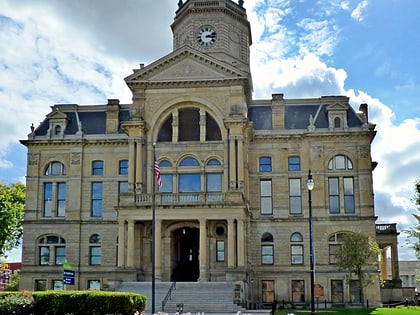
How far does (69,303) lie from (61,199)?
2993 centimetres

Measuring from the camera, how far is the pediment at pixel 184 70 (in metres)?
52.8

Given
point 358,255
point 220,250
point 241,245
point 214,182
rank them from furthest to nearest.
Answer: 1. point 214,182
2. point 220,250
3. point 241,245
4. point 358,255

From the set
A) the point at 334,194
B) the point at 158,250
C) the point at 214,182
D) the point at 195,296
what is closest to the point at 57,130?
the point at 214,182

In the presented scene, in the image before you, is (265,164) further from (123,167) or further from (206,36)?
(206,36)

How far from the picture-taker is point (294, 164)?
55.8m

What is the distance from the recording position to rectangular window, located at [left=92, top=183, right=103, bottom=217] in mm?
56875

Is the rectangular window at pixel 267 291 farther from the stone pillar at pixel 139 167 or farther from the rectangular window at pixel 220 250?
the stone pillar at pixel 139 167

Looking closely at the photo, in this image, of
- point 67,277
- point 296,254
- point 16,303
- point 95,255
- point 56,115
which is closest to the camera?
point 16,303

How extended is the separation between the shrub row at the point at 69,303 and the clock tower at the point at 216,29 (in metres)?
37.2

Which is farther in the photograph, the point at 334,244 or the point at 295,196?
the point at 295,196

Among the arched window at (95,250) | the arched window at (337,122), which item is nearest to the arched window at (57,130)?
the arched window at (95,250)

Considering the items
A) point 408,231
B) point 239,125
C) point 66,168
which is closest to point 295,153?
point 239,125

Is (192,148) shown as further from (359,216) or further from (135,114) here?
(359,216)

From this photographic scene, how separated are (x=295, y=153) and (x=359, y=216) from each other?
24.3 ft
